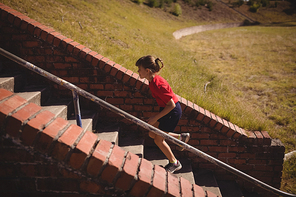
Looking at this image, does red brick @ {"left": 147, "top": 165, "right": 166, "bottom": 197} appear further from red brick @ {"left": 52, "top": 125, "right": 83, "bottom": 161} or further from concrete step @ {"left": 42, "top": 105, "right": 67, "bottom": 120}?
concrete step @ {"left": 42, "top": 105, "right": 67, "bottom": 120}

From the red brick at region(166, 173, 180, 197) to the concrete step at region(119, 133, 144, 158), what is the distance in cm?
86

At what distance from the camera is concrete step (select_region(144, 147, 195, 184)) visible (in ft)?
9.02

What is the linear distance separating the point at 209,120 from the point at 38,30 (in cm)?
285

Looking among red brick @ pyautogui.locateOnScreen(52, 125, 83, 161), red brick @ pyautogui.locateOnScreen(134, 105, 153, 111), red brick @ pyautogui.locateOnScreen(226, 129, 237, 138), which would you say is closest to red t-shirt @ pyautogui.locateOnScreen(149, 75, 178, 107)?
red brick @ pyautogui.locateOnScreen(134, 105, 153, 111)

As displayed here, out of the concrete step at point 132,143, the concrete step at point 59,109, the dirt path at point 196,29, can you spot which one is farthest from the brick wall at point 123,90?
the dirt path at point 196,29

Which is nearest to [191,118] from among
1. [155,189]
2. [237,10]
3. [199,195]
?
[199,195]

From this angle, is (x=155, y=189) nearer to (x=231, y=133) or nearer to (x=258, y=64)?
(x=231, y=133)

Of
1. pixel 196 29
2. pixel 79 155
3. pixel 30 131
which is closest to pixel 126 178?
pixel 79 155

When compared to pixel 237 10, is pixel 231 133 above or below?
below

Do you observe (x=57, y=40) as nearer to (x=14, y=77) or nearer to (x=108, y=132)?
(x=14, y=77)

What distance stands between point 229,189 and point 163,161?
1208mm

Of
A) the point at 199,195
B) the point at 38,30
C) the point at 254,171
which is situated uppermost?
the point at 38,30

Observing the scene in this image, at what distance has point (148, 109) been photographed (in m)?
2.98

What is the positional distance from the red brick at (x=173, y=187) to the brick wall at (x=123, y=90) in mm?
1193
